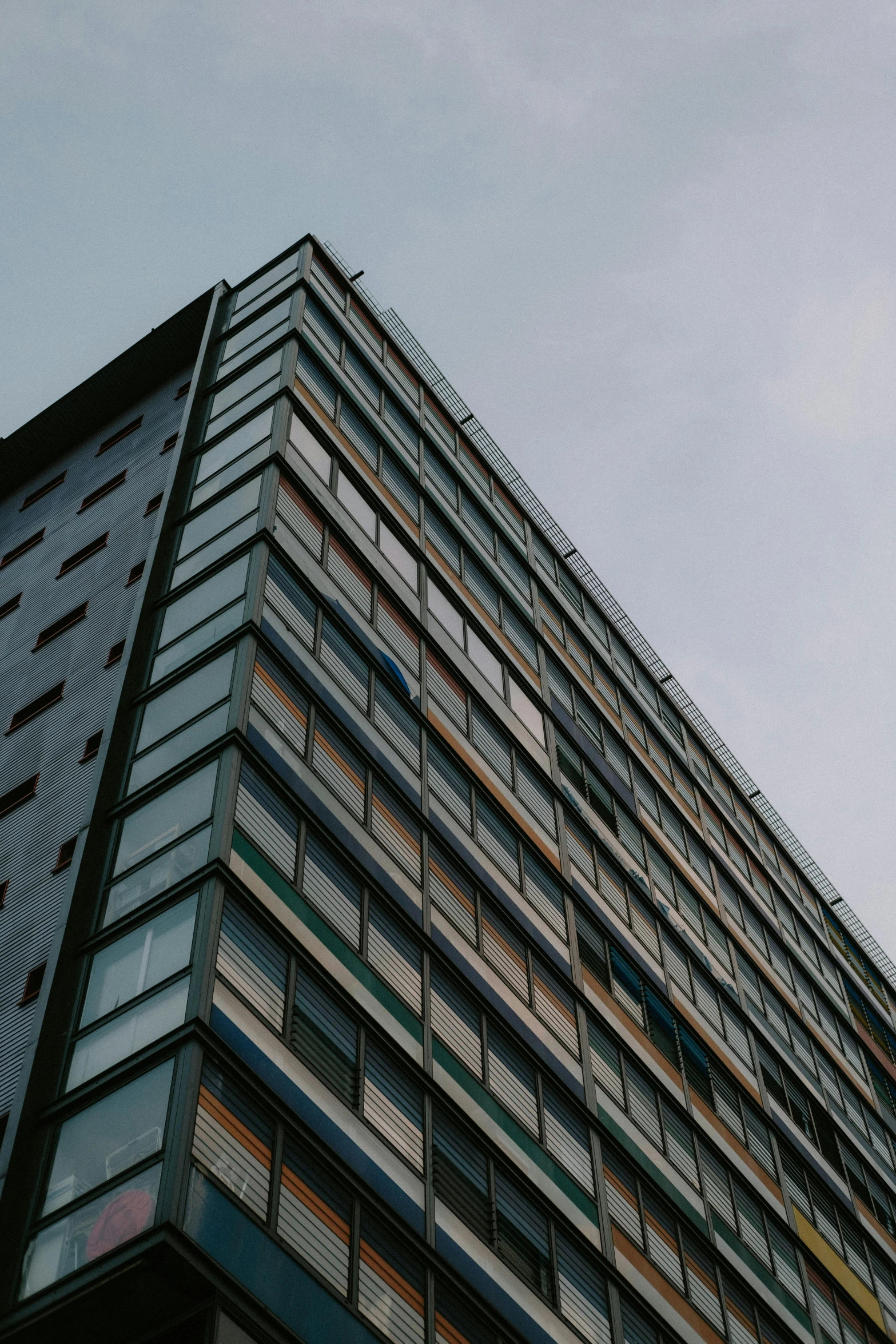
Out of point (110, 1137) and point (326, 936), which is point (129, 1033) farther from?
point (326, 936)

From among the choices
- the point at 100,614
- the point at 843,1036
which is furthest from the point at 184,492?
the point at 843,1036

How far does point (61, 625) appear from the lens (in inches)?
1363

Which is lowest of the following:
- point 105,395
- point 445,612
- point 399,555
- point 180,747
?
point 180,747

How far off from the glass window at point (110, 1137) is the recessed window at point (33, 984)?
11.2ft

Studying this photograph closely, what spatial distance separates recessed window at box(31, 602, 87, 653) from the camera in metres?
34.3

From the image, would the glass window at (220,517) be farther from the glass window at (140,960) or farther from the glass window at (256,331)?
the glass window at (140,960)

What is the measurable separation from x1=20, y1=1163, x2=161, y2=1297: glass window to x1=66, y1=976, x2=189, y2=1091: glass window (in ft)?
7.29

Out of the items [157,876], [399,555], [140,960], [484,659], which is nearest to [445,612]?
[484,659]

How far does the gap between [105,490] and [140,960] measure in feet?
66.8

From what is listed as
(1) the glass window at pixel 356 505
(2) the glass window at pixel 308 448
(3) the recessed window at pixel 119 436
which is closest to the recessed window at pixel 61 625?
(2) the glass window at pixel 308 448

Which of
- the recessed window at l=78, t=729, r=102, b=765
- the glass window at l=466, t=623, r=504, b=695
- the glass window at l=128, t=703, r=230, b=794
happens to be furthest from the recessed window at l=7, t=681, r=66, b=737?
the glass window at l=466, t=623, r=504, b=695

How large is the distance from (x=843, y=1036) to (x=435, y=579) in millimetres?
22774

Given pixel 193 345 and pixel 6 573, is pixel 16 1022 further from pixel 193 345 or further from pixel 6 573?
pixel 193 345

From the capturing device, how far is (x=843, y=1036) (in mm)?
49844
